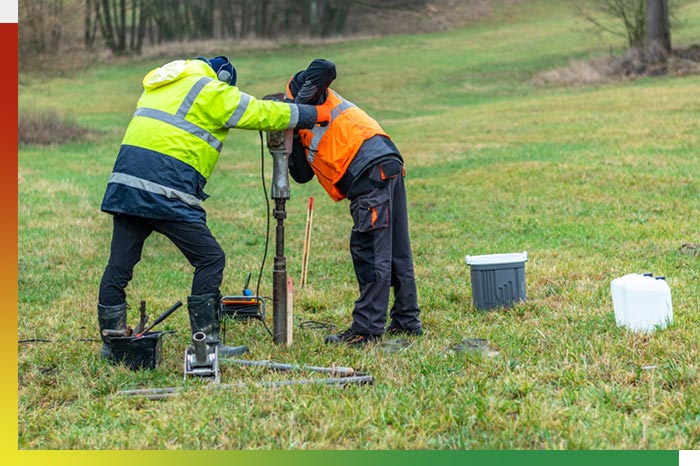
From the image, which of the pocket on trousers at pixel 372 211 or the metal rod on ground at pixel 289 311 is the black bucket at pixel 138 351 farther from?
the pocket on trousers at pixel 372 211

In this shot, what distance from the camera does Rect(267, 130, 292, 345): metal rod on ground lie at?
6133 millimetres

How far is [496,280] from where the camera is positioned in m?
7.23

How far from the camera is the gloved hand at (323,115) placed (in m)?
6.13

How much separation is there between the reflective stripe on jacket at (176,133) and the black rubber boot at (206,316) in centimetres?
55

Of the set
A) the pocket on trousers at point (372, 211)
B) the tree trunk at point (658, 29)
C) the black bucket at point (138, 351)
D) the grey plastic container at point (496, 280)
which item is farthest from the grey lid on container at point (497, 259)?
the tree trunk at point (658, 29)

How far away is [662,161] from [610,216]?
14.1 feet

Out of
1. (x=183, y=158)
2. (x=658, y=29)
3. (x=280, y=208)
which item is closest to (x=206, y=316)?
(x=280, y=208)

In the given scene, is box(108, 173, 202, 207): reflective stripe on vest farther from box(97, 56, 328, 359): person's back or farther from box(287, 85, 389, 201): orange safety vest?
box(287, 85, 389, 201): orange safety vest

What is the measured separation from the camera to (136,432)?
4.65 metres

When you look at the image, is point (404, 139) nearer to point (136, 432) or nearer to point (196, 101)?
point (196, 101)

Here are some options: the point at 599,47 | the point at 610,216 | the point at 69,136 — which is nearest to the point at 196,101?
the point at 610,216

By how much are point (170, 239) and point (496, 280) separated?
277 centimetres

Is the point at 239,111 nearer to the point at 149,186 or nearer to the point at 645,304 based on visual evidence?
the point at 149,186

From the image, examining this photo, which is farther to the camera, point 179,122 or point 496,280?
point 496,280
